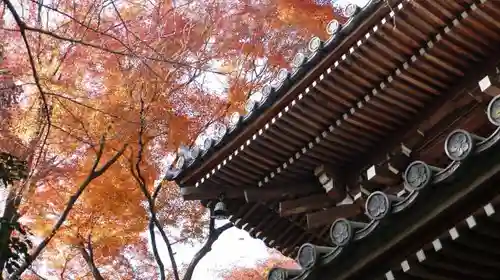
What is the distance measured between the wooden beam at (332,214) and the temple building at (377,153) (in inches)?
0.5

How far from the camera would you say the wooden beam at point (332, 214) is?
21.0 feet

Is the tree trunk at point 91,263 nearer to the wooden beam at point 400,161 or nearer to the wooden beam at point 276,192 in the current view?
the wooden beam at point 276,192

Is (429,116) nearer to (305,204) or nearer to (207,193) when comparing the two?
(305,204)

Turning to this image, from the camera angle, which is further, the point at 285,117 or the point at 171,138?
the point at 171,138

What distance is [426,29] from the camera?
5.07 m

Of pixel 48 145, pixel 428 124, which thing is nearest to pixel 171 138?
pixel 48 145

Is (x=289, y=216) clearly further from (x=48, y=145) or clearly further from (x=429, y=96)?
(x=48, y=145)

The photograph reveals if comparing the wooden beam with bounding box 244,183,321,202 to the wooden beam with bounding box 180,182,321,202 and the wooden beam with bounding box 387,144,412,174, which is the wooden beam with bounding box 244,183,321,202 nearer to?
the wooden beam with bounding box 180,182,321,202

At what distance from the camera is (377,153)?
6.21 metres

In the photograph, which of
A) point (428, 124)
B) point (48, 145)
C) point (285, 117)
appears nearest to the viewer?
point (428, 124)

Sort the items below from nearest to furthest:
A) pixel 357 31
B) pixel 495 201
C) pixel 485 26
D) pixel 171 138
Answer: pixel 495 201, pixel 485 26, pixel 357 31, pixel 171 138

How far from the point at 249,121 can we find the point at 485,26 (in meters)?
2.78

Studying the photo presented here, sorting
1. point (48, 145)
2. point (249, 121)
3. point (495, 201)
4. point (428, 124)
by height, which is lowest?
point (495, 201)

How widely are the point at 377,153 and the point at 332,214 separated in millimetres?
940
